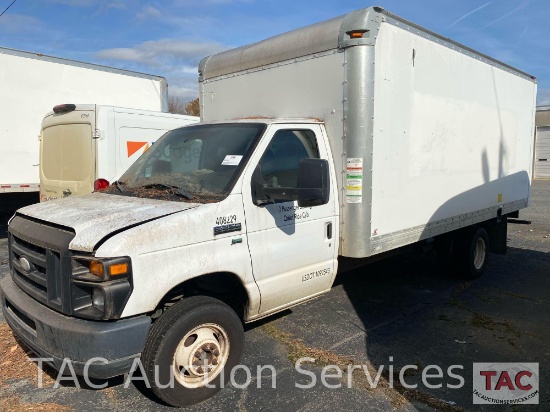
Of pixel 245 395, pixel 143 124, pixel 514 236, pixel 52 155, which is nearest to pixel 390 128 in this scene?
pixel 245 395

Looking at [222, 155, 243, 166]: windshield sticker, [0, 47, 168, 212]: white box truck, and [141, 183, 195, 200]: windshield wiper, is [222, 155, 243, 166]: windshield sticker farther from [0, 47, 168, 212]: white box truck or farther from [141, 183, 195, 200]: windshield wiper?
[0, 47, 168, 212]: white box truck

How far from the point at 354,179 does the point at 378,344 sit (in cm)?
165

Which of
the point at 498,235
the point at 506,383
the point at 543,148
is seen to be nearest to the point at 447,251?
the point at 498,235

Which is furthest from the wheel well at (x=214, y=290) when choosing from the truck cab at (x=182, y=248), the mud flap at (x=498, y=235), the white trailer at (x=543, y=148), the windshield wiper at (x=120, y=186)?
the white trailer at (x=543, y=148)

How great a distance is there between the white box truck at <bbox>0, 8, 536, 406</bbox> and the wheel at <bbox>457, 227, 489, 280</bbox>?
39 centimetres

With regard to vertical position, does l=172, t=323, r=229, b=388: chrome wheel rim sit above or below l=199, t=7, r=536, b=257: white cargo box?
below

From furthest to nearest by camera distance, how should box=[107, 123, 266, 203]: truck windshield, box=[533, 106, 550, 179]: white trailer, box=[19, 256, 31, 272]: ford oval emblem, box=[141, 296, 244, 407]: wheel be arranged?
box=[533, 106, 550, 179]: white trailer, box=[107, 123, 266, 203]: truck windshield, box=[19, 256, 31, 272]: ford oval emblem, box=[141, 296, 244, 407]: wheel

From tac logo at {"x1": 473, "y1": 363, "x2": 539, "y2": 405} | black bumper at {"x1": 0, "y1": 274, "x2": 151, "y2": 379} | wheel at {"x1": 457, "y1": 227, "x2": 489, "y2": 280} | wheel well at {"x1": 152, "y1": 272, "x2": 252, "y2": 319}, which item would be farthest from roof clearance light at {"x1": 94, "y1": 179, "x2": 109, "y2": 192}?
tac logo at {"x1": 473, "y1": 363, "x2": 539, "y2": 405}

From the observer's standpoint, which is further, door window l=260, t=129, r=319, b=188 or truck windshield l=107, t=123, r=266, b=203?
door window l=260, t=129, r=319, b=188

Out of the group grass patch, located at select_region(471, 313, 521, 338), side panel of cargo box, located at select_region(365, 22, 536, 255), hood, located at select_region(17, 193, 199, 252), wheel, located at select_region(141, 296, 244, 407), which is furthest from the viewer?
grass patch, located at select_region(471, 313, 521, 338)

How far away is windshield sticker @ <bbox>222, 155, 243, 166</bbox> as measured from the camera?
12.6 feet

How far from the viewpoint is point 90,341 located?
9.64 ft

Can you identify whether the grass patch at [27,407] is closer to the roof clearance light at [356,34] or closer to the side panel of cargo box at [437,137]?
the side panel of cargo box at [437,137]

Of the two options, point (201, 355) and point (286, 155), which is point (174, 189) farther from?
point (201, 355)
